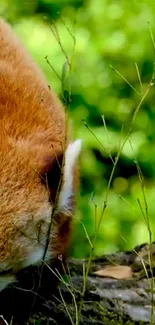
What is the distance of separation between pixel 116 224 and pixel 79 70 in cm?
98

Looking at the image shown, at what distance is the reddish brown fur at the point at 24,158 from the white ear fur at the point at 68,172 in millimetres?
42

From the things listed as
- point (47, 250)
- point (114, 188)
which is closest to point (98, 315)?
point (47, 250)

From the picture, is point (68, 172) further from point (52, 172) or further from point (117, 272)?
point (117, 272)

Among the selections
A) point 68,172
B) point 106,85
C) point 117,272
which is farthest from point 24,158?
point 106,85

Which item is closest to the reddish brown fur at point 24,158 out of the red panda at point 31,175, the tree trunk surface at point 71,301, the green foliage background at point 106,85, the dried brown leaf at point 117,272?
the red panda at point 31,175

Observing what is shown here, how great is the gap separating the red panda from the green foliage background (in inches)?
77.7

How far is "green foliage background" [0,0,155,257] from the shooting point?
548cm

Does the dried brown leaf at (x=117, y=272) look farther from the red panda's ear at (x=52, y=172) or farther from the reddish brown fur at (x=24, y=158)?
the red panda's ear at (x=52, y=172)

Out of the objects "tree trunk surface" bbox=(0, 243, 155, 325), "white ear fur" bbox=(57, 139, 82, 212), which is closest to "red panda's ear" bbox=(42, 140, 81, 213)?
"white ear fur" bbox=(57, 139, 82, 212)

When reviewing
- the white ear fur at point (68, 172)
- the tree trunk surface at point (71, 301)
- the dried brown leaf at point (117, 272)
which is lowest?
the dried brown leaf at point (117, 272)

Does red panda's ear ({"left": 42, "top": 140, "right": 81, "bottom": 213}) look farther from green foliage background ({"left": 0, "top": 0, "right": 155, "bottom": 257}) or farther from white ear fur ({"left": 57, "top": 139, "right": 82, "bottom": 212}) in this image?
green foliage background ({"left": 0, "top": 0, "right": 155, "bottom": 257})

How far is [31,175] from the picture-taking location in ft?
10.1

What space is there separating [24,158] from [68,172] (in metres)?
0.17

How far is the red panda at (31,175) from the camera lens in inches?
120
